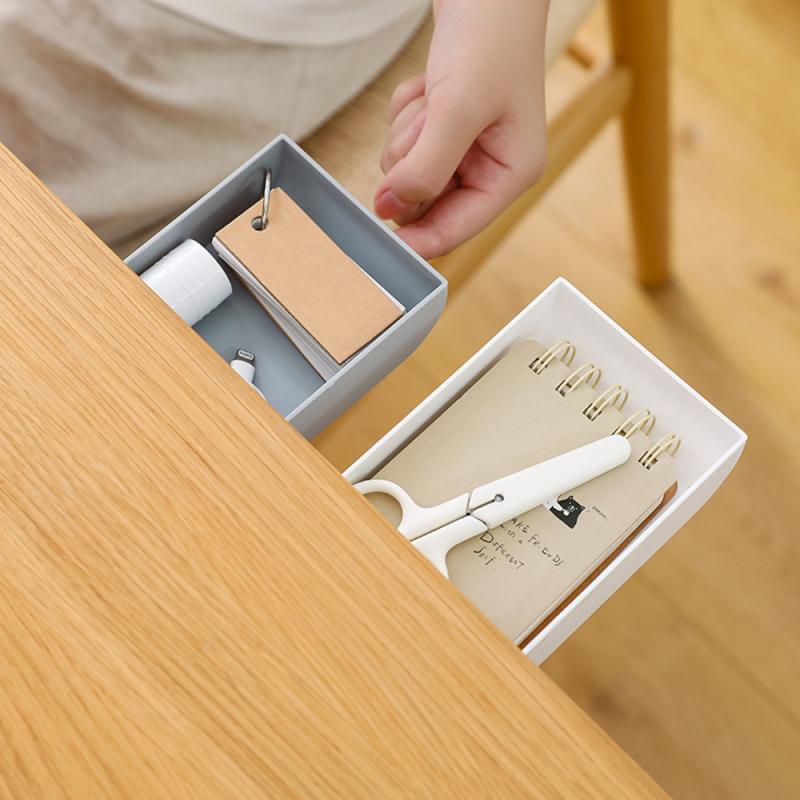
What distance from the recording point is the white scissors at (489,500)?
1.52 ft

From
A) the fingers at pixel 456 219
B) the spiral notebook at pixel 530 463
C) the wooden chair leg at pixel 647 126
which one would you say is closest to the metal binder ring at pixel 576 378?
the spiral notebook at pixel 530 463

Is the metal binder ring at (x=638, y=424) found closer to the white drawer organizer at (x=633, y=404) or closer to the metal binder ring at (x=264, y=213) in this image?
the white drawer organizer at (x=633, y=404)

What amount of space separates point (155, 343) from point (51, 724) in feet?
0.43

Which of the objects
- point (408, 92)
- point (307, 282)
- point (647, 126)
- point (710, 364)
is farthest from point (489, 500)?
point (710, 364)

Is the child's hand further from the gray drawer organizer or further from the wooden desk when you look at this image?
the wooden desk

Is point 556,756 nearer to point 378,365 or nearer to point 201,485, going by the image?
point 201,485

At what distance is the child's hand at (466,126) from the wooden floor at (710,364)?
435mm

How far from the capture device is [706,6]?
134cm

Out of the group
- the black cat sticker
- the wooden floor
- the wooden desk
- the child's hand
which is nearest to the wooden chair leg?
the wooden floor

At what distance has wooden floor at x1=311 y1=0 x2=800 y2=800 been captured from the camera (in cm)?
105

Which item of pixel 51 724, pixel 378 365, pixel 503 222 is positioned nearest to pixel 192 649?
pixel 51 724

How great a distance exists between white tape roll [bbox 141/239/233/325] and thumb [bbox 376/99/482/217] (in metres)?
0.11

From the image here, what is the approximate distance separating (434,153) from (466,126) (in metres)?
0.03

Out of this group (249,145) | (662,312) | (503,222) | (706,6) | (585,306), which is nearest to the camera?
(585,306)
